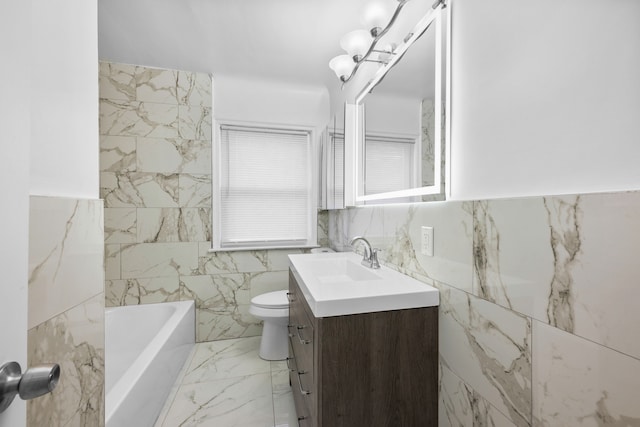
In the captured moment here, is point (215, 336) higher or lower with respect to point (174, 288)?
lower

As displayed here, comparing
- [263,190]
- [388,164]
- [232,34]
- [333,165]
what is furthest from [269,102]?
[388,164]

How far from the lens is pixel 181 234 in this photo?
2.40 metres

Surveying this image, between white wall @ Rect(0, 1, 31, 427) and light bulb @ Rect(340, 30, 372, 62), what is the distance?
141 cm

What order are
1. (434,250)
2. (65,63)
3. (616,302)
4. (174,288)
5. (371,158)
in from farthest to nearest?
(174,288) → (371,158) → (434,250) → (65,63) → (616,302)

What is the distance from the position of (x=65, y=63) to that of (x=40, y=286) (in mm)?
527

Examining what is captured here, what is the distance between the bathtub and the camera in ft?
4.03

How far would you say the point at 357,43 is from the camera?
4.88 feet

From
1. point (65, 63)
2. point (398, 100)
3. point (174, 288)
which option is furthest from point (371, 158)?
point (174, 288)

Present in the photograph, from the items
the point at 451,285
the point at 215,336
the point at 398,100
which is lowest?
the point at 215,336

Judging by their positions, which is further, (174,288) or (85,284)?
(174,288)

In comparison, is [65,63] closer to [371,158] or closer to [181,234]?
[371,158]

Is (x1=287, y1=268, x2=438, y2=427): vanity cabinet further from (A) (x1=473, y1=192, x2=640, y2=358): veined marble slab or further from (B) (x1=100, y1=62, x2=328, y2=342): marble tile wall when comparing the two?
(B) (x1=100, y1=62, x2=328, y2=342): marble tile wall

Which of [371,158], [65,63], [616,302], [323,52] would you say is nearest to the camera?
[616,302]

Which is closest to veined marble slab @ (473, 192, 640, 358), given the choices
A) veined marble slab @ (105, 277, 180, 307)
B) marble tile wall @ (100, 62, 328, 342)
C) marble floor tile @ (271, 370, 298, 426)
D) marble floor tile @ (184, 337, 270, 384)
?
marble floor tile @ (271, 370, 298, 426)
